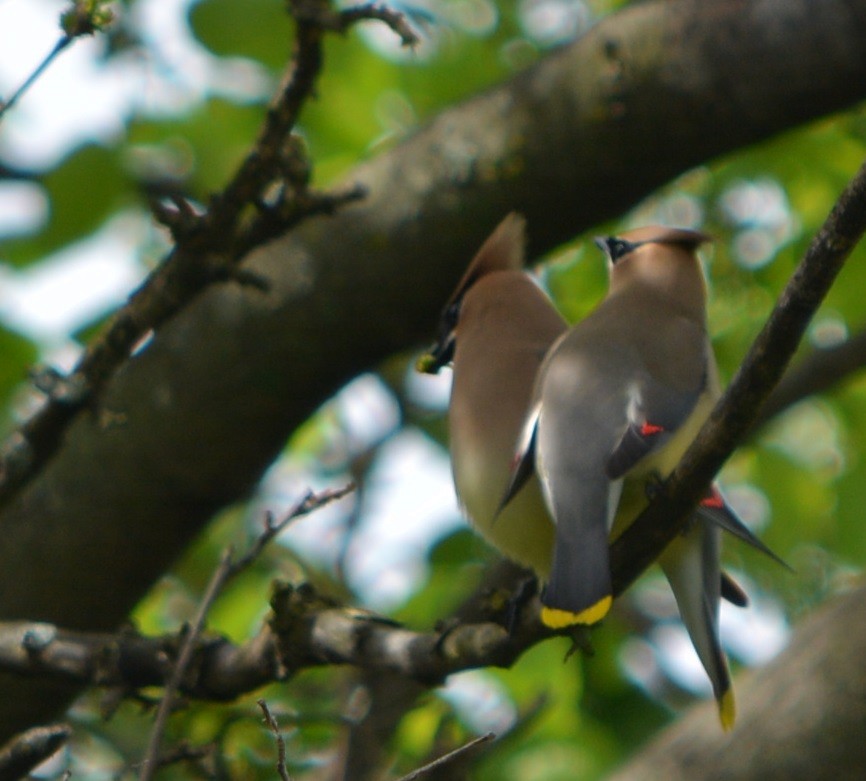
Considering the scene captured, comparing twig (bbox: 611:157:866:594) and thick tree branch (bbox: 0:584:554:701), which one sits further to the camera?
thick tree branch (bbox: 0:584:554:701)

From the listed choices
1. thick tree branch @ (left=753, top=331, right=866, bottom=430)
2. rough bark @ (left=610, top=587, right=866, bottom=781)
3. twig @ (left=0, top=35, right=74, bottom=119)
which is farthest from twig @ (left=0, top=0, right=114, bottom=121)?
thick tree branch @ (left=753, top=331, right=866, bottom=430)

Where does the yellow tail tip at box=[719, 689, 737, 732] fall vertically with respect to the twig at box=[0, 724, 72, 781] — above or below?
below

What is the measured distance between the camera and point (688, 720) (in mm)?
3781

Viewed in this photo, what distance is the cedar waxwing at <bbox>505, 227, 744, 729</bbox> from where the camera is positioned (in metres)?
2.29

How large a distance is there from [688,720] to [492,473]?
1179mm

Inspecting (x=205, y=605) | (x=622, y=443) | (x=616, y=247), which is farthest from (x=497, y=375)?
(x=205, y=605)

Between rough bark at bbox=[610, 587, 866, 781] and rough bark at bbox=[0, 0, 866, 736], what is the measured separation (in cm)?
117

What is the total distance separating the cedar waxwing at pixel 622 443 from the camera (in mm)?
2291

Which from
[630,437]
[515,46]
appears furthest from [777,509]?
[630,437]

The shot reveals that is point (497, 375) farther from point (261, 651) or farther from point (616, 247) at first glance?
point (261, 651)

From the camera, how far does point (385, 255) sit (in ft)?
11.4

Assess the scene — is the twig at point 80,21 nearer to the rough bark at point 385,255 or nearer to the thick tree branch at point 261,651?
the thick tree branch at point 261,651

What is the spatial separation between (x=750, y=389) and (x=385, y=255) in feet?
5.35

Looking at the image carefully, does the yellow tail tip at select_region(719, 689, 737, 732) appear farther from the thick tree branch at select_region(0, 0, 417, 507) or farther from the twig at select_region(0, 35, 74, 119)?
the twig at select_region(0, 35, 74, 119)
